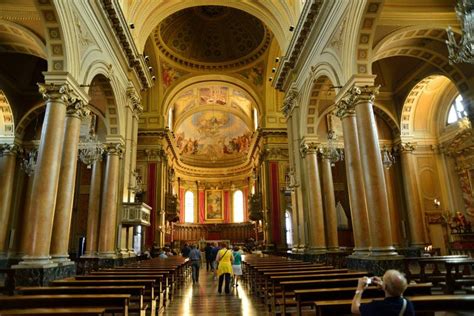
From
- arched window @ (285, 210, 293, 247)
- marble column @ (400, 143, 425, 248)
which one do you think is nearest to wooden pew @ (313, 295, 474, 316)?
marble column @ (400, 143, 425, 248)

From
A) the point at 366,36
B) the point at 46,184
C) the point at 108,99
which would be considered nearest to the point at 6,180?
the point at 108,99

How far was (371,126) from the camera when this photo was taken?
8953 millimetres

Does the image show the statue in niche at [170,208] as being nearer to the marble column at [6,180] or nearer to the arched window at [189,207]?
the arched window at [189,207]

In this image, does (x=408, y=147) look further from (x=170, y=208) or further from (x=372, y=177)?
(x=170, y=208)

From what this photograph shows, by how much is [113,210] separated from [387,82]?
1362cm

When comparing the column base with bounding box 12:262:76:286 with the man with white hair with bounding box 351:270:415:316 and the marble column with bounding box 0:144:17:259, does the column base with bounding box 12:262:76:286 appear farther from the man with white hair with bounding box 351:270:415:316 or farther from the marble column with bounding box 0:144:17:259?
the marble column with bounding box 0:144:17:259

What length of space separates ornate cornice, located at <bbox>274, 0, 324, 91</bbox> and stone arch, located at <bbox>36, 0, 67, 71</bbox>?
7765mm

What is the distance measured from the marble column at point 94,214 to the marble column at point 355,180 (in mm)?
9099

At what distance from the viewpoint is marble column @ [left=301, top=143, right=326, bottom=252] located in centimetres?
1275

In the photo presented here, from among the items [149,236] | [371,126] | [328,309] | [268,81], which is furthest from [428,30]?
[149,236]

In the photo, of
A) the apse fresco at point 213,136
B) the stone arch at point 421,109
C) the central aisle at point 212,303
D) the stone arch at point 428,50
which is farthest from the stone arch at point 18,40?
the apse fresco at point 213,136

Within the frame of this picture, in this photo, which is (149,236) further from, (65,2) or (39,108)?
(65,2)

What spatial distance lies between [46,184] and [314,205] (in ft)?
30.2

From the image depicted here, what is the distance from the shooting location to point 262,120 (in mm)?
24156
